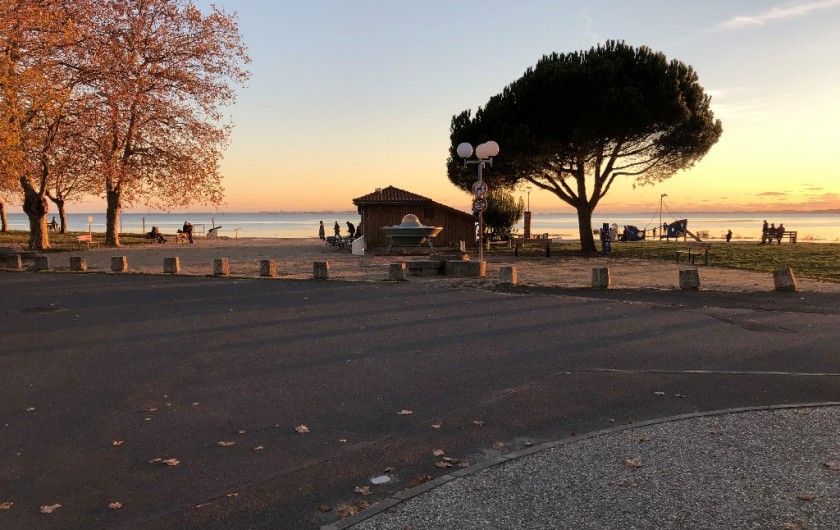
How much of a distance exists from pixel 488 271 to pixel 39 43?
59.7 ft

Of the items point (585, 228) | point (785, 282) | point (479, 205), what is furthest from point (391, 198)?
point (785, 282)

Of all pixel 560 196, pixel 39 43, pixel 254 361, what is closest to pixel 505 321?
pixel 254 361

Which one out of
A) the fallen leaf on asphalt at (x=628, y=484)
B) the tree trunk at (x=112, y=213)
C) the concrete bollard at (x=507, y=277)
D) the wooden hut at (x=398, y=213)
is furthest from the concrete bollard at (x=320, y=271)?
the tree trunk at (x=112, y=213)

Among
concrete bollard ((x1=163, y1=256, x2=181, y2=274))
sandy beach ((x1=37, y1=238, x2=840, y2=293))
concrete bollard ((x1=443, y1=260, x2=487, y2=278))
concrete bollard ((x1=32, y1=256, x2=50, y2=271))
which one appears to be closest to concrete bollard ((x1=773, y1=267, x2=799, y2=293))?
sandy beach ((x1=37, y1=238, x2=840, y2=293))

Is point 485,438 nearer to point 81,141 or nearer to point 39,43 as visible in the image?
point 39,43

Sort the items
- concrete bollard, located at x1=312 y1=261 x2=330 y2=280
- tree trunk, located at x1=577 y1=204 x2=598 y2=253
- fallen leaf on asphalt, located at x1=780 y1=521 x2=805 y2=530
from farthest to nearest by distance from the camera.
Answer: tree trunk, located at x1=577 y1=204 x2=598 y2=253, concrete bollard, located at x1=312 y1=261 x2=330 y2=280, fallen leaf on asphalt, located at x1=780 y1=521 x2=805 y2=530

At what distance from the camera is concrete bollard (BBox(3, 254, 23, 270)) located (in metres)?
21.5

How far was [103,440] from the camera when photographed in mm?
5238

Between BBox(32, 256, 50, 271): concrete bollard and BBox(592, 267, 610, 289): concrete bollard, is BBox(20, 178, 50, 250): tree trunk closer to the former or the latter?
BBox(32, 256, 50, 271): concrete bollard

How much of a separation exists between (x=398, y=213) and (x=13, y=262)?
59.3 ft

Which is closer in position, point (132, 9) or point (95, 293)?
point (95, 293)

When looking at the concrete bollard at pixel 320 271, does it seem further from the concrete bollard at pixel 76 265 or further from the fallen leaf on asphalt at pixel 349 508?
the fallen leaf on asphalt at pixel 349 508

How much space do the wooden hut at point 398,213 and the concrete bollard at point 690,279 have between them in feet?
65.8

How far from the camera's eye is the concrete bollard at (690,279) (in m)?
14.9
